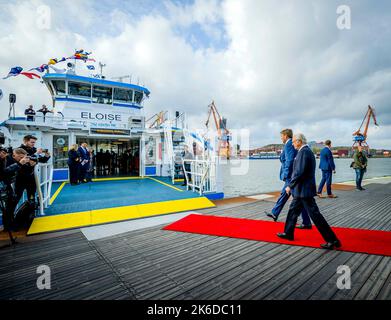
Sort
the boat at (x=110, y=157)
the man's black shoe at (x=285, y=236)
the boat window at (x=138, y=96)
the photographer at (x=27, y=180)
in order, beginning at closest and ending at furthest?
the man's black shoe at (x=285, y=236) < the photographer at (x=27, y=180) < the boat at (x=110, y=157) < the boat window at (x=138, y=96)

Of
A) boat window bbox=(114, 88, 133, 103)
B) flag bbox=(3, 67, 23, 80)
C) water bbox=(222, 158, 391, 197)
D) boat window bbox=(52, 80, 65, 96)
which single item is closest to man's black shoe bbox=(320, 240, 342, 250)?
water bbox=(222, 158, 391, 197)

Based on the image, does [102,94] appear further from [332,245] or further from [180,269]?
[332,245]

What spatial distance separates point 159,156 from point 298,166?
341 inches

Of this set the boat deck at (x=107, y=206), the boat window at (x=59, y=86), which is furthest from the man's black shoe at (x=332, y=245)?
the boat window at (x=59, y=86)

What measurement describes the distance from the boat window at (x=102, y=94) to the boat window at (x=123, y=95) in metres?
0.27

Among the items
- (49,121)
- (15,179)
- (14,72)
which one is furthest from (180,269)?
(14,72)

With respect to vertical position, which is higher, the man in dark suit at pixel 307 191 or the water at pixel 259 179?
the man in dark suit at pixel 307 191

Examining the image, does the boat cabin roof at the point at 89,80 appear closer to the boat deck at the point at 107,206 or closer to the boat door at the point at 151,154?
the boat door at the point at 151,154

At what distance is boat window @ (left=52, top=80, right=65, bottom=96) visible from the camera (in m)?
10.3

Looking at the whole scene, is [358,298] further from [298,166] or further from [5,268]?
[5,268]

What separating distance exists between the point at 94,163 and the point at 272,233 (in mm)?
11277

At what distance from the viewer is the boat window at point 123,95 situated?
11461 mm

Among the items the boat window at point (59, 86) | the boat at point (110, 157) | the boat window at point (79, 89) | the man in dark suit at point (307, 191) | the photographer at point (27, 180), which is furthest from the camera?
the boat window at point (79, 89)

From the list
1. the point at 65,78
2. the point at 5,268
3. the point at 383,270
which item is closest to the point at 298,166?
the point at 383,270
